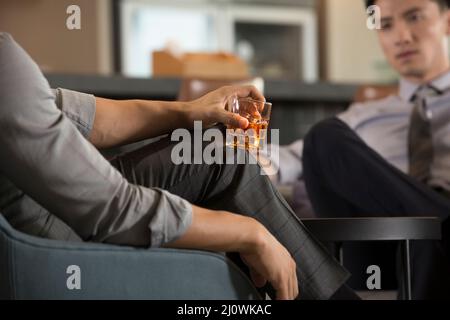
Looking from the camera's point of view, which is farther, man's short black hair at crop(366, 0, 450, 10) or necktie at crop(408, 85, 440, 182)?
man's short black hair at crop(366, 0, 450, 10)

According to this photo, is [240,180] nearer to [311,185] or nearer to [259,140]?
[259,140]

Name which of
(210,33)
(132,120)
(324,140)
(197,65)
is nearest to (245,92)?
(132,120)

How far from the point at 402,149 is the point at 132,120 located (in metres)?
1.20

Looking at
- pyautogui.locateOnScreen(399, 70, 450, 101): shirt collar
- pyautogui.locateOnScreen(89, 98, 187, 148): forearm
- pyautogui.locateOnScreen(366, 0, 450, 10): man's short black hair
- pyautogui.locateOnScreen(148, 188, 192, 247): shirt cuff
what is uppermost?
pyautogui.locateOnScreen(366, 0, 450, 10): man's short black hair

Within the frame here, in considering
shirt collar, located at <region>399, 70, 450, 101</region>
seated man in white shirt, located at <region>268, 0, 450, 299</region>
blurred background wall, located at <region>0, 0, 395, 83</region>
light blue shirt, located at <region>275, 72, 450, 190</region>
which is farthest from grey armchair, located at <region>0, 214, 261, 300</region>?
blurred background wall, located at <region>0, 0, 395, 83</region>

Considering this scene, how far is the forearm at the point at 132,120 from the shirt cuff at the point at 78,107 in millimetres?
15

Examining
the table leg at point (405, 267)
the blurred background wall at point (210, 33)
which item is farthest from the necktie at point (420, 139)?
the blurred background wall at point (210, 33)

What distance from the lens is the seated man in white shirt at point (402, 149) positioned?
1.71 meters

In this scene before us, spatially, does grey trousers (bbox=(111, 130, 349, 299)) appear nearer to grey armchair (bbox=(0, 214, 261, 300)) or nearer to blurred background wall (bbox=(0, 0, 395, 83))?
grey armchair (bbox=(0, 214, 261, 300))

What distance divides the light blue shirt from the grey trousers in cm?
101

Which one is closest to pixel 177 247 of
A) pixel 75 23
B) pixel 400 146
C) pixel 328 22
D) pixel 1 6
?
pixel 75 23

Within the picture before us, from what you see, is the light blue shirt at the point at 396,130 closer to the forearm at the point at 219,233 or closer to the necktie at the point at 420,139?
the necktie at the point at 420,139

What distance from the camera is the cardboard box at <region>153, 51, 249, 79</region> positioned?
3.58m

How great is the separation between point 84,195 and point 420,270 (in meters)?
0.96
